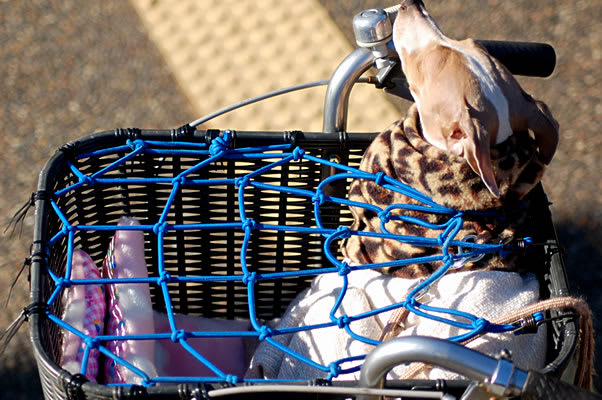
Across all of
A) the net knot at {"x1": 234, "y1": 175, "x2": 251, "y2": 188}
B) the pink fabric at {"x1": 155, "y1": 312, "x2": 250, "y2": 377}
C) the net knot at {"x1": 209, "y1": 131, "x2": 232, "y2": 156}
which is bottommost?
the pink fabric at {"x1": 155, "y1": 312, "x2": 250, "y2": 377}

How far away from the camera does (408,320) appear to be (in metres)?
1.00

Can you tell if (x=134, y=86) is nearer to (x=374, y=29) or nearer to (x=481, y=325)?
(x=374, y=29)

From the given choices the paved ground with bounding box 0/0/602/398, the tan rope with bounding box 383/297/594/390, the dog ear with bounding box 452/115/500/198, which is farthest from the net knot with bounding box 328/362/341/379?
the paved ground with bounding box 0/0/602/398

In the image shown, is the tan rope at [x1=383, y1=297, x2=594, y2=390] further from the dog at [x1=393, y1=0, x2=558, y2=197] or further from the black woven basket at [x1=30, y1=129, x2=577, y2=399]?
the dog at [x1=393, y1=0, x2=558, y2=197]

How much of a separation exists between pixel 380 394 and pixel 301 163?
619 mm

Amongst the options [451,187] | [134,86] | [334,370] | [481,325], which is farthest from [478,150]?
[134,86]

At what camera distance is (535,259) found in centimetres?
104

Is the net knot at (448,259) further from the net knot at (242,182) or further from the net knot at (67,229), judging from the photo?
the net knot at (67,229)

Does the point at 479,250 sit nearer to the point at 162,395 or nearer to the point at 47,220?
the point at 162,395

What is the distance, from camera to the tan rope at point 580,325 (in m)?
0.85

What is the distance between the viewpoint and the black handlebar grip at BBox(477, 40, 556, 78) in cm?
109

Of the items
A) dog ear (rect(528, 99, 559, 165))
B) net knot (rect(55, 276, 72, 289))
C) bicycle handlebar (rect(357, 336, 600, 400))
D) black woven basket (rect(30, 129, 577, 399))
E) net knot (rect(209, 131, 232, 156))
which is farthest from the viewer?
net knot (rect(209, 131, 232, 156))

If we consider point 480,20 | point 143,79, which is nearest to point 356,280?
point 143,79

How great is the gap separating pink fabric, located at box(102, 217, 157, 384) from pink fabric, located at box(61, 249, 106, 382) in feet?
0.07
